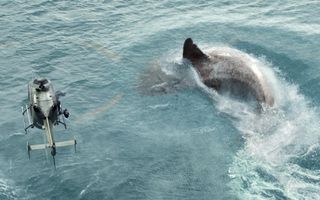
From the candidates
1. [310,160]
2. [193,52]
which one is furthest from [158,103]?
[310,160]

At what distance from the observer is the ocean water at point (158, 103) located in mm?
27594

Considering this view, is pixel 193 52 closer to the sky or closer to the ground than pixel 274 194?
closer to the sky

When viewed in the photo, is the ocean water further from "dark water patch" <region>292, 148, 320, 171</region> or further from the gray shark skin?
the gray shark skin

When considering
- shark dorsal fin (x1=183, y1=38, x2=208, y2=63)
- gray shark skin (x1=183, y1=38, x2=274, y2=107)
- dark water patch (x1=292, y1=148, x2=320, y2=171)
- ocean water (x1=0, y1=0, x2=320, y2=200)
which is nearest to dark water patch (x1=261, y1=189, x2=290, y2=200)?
ocean water (x1=0, y1=0, x2=320, y2=200)

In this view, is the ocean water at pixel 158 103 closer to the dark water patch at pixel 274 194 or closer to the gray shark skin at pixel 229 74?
the dark water patch at pixel 274 194

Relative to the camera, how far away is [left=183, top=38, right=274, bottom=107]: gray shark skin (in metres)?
33.9

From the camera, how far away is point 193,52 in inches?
1508

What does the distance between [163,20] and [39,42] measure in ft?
40.4

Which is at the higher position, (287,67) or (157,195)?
(287,67)

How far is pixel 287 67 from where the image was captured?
39.3m

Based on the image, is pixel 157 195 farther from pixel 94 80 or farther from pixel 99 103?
pixel 94 80

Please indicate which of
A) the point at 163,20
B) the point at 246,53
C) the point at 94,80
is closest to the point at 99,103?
the point at 94,80

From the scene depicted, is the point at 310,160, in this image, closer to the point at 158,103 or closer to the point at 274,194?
the point at 274,194

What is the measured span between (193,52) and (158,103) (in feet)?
18.3
